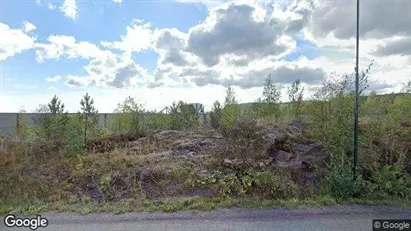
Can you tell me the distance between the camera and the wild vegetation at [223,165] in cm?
649

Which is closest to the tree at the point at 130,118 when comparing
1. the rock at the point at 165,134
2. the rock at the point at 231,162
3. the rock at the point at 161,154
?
the rock at the point at 165,134

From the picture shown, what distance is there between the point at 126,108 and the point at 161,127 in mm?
1987

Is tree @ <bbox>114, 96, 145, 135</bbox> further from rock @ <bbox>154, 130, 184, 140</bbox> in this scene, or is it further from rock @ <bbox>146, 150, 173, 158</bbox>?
rock @ <bbox>146, 150, 173, 158</bbox>

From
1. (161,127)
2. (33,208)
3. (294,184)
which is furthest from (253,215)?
(161,127)

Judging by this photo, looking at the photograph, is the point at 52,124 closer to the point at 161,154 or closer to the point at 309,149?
the point at 161,154

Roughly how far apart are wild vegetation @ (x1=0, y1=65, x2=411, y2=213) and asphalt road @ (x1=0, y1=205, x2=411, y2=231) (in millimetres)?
314

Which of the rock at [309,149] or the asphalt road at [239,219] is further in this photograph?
the rock at [309,149]

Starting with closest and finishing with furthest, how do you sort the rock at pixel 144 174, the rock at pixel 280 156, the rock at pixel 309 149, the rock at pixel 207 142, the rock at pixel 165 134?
the rock at pixel 144 174 → the rock at pixel 280 156 → the rock at pixel 309 149 → the rock at pixel 207 142 → the rock at pixel 165 134

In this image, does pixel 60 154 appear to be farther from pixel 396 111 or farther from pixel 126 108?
pixel 396 111

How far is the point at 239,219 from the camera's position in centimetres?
541

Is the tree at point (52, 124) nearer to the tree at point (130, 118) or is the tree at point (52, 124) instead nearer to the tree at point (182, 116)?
the tree at point (130, 118)

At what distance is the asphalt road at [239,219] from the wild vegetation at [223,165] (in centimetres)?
31

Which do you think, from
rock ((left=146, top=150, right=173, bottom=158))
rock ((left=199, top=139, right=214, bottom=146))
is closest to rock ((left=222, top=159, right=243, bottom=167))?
rock ((left=146, top=150, right=173, bottom=158))

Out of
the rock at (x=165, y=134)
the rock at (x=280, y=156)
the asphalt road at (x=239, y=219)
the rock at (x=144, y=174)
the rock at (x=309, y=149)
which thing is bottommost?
the asphalt road at (x=239, y=219)
